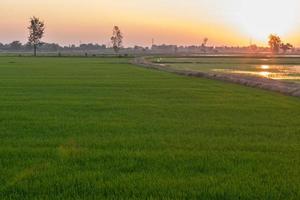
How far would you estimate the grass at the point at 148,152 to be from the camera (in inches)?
244

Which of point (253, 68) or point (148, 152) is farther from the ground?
point (148, 152)

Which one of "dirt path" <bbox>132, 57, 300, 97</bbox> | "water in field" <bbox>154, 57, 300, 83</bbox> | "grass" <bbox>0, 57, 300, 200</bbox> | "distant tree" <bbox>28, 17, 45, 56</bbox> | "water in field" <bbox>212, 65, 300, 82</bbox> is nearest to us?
"grass" <bbox>0, 57, 300, 200</bbox>

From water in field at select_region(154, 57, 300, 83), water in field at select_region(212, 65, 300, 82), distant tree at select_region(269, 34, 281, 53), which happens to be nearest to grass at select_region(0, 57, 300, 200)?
water in field at select_region(154, 57, 300, 83)

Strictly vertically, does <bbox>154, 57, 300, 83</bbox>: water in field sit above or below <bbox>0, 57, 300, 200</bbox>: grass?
below

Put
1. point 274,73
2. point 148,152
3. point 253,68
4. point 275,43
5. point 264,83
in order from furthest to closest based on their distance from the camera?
point 275,43
point 253,68
point 274,73
point 264,83
point 148,152

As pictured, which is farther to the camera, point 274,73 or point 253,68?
point 253,68

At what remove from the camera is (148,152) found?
8375 mm

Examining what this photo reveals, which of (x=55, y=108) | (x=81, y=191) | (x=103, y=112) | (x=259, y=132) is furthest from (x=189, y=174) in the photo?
(x=55, y=108)

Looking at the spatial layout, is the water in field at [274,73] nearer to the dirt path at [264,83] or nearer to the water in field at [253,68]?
the water in field at [253,68]

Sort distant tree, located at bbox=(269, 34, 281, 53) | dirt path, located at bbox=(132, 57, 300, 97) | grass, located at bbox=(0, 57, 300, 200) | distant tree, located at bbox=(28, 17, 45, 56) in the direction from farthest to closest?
1. distant tree, located at bbox=(269, 34, 281, 53)
2. distant tree, located at bbox=(28, 17, 45, 56)
3. dirt path, located at bbox=(132, 57, 300, 97)
4. grass, located at bbox=(0, 57, 300, 200)

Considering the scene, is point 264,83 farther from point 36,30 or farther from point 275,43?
point 275,43

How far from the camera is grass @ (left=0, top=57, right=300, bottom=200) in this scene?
20.4 feet

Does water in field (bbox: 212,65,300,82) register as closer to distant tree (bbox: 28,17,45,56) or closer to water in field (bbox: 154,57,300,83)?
water in field (bbox: 154,57,300,83)

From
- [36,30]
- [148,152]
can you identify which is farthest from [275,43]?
[148,152]
